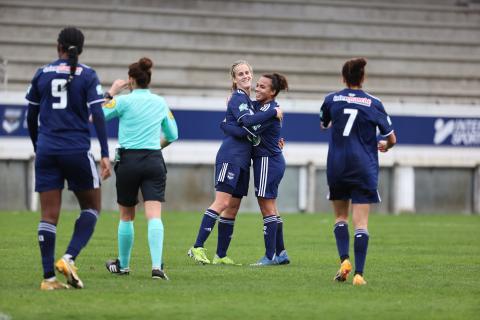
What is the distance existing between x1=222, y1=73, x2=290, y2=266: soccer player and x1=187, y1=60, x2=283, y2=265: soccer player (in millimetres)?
117

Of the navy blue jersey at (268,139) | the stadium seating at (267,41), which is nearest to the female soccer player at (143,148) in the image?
the navy blue jersey at (268,139)

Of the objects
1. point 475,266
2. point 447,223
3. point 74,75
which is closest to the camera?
point 74,75

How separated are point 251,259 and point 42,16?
20968 millimetres

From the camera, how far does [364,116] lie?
9977 mm

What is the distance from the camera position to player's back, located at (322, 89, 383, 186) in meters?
9.95

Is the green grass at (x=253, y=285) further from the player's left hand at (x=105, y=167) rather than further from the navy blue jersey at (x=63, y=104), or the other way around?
the navy blue jersey at (x=63, y=104)

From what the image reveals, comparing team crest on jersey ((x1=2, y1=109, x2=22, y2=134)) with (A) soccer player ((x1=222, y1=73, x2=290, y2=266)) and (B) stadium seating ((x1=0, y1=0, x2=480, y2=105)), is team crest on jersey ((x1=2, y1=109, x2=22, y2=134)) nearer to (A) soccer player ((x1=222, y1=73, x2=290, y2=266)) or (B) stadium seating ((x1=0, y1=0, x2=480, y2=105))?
(B) stadium seating ((x1=0, y1=0, x2=480, y2=105))

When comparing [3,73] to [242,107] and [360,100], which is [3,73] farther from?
[360,100]

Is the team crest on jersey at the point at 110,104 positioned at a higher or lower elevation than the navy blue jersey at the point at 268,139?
Result: higher

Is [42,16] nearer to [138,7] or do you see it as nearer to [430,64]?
[138,7]

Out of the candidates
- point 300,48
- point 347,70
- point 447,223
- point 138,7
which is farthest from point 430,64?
point 347,70

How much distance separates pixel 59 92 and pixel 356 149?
2676 millimetres

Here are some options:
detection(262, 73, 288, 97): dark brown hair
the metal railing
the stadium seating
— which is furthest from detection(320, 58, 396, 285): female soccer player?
the stadium seating

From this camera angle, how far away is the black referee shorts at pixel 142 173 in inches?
391
